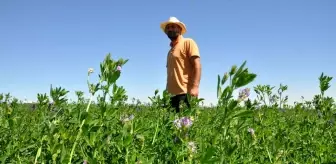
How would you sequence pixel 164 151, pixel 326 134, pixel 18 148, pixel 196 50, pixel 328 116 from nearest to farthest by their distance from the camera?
pixel 18 148 → pixel 164 151 → pixel 328 116 → pixel 326 134 → pixel 196 50

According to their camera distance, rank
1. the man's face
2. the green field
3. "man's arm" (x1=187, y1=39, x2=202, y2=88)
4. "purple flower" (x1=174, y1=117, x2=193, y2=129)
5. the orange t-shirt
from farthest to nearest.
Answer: the man's face, the orange t-shirt, "man's arm" (x1=187, y1=39, x2=202, y2=88), "purple flower" (x1=174, y1=117, x2=193, y2=129), the green field

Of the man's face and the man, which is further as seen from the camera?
the man's face

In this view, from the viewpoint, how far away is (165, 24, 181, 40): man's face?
6.74 metres

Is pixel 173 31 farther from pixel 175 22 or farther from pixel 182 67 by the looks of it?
pixel 182 67

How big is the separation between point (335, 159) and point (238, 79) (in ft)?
5.78

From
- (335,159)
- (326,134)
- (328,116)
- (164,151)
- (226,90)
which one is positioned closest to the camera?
(226,90)

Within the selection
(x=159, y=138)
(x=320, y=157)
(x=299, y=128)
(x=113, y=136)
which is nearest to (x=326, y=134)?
(x=299, y=128)

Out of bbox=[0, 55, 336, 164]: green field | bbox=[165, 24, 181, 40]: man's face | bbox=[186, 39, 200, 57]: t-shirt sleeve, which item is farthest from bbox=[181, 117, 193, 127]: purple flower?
bbox=[165, 24, 181, 40]: man's face

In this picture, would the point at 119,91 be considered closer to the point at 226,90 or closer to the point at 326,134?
the point at 226,90

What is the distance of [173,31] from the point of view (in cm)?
674

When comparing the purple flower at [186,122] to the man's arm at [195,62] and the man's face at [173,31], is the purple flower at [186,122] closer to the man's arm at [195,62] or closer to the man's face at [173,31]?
the man's arm at [195,62]

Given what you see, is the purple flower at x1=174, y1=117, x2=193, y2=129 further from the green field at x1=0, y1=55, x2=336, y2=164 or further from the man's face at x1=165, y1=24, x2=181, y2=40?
the man's face at x1=165, y1=24, x2=181, y2=40

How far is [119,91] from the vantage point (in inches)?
91.9

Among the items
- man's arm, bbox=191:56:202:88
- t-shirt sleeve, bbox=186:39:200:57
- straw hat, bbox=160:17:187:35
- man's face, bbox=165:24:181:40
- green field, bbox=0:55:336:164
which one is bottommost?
green field, bbox=0:55:336:164
